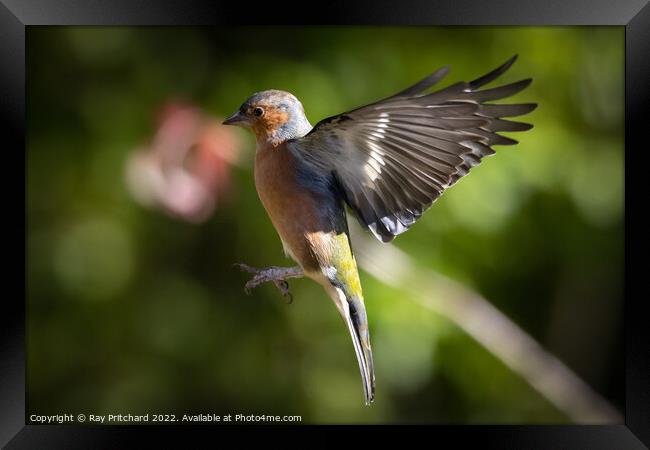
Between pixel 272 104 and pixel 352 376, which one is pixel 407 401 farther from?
pixel 272 104

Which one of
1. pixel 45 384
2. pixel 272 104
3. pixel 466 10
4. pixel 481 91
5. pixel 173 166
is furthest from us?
pixel 45 384

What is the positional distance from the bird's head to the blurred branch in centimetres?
72

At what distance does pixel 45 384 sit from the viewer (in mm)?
3270

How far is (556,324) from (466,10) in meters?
1.25

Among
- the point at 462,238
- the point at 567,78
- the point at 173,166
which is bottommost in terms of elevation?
the point at 462,238

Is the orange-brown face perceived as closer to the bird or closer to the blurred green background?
the bird

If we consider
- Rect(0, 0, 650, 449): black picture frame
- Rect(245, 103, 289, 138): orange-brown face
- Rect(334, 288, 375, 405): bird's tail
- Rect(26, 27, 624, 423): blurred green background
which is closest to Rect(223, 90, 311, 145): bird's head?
Rect(245, 103, 289, 138): orange-brown face

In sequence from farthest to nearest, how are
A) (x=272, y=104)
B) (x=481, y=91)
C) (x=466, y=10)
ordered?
(x=466, y=10)
(x=272, y=104)
(x=481, y=91)

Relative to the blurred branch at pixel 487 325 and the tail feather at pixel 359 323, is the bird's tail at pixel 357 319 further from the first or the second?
the blurred branch at pixel 487 325

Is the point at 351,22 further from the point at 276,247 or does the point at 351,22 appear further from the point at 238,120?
the point at 276,247

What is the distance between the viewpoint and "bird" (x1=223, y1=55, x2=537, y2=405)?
2.38m

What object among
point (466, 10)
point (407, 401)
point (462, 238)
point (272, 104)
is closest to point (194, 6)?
point (272, 104)

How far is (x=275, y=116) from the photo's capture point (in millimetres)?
2504

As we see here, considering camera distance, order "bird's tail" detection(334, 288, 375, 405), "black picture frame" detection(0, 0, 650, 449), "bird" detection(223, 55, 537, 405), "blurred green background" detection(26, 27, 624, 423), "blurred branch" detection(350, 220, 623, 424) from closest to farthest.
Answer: "bird" detection(223, 55, 537, 405) < "bird's tail" detection(334, 288, 375, 405) < "black picture frame" detection(0, 0, 650, 449) < "blurred branch" detection(350, 220, 623, 424) < "blurred green background" detection(26, 27, 624, 423)
